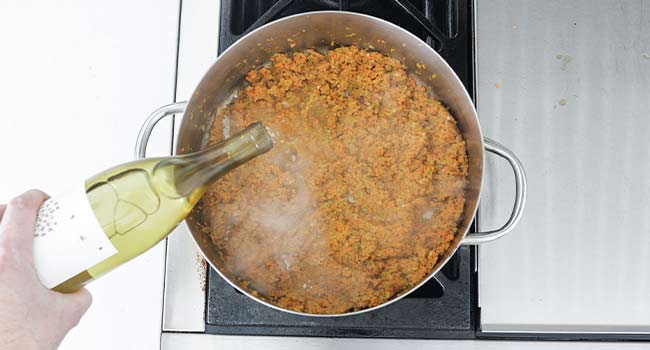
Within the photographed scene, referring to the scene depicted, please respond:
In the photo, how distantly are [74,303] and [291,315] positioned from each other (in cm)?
31

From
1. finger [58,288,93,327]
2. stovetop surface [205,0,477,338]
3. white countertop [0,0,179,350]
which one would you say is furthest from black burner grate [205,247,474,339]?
finger [58,288,93,327]

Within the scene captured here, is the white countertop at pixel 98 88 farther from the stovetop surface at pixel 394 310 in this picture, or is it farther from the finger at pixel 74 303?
the finger at pixel 74 303

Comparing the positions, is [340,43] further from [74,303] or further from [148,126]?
[74,303]

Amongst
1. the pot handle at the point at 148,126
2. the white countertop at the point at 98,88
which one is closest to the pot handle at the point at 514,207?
the white countertop at the point at 98,88

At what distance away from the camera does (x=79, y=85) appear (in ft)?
2.95

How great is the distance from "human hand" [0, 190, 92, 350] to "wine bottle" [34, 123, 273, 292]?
11 millimetres

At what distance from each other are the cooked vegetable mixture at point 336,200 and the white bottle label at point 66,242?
0.73ft

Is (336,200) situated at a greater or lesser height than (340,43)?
lesser

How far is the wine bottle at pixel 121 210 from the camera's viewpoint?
0.56m

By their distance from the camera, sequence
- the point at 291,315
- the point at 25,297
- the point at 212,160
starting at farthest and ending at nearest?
the point at 291,315 < the point at 212,160 < the point at 25,297

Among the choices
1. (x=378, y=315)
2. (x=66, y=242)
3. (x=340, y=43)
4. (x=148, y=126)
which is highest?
(x=340, y=43)

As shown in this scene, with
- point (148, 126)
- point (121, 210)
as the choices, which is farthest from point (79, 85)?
point (121, 210)

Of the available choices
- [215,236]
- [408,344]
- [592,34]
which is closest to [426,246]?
[408,344]

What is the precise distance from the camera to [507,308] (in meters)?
0.84
